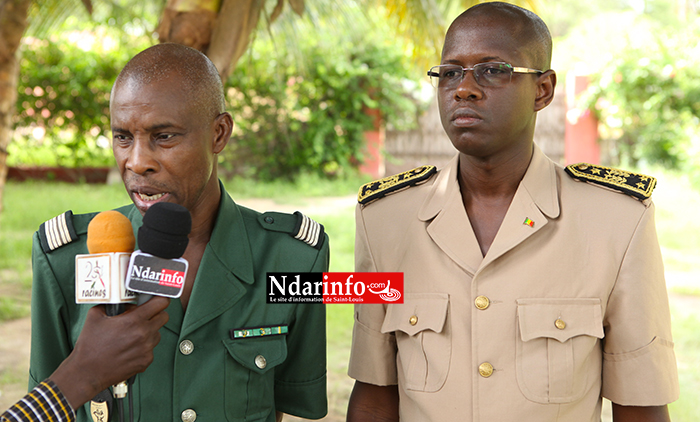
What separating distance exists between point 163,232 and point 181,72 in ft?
1.82

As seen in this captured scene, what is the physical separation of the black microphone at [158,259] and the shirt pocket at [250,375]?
1.57ft

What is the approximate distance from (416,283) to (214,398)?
64 centimetres

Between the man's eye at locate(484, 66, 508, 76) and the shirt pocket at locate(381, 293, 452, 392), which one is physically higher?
the man's eye at locate(484, 66, 508, 76)

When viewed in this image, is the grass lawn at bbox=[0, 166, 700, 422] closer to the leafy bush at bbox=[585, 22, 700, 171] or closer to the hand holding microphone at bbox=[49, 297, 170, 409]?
the leafy bush at bbox=[585, 22, 700, 171]

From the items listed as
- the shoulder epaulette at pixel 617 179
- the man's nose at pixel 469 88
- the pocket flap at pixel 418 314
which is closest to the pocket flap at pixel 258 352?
the pocket flap at pixel 418 314

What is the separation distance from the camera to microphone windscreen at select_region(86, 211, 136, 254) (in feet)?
3.76

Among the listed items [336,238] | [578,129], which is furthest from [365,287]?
[578,129]

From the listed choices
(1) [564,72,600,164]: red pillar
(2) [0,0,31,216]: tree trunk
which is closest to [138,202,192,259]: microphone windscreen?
(2) [0,0,31,216]: tree trunk

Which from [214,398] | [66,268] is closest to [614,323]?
[214,398]

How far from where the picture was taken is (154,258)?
1128 millimetres

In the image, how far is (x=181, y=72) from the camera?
152cm

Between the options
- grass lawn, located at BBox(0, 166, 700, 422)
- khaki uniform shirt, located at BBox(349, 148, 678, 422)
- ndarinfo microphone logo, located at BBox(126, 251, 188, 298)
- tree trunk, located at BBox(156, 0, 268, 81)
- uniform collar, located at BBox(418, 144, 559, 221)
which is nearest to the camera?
ndarinfo microphone logo, located at BBox(126, 251, 188, 298)

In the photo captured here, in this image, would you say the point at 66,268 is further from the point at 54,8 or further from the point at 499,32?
the point at 54,8

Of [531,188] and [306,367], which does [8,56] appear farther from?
[531,188]
